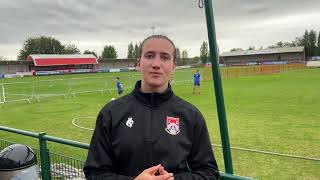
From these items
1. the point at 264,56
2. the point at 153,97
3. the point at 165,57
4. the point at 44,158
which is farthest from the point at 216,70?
the point at 264,56

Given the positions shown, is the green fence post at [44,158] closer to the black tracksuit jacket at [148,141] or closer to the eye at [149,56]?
the black tracksuit jacket at [148,141]

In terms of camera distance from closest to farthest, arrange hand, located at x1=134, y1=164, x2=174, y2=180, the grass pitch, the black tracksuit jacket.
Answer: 1. hand, located at x1=134, y1=164, x2=174, y2=180
2. the black tracksuit jacket
3. the grass pitch

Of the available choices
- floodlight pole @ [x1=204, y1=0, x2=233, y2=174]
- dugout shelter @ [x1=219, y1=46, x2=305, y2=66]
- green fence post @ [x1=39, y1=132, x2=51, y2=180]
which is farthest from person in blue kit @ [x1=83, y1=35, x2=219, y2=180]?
dugout shelter @ [x1=219, y1=46, x2=305, y2=66]

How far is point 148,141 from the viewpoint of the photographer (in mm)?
2438

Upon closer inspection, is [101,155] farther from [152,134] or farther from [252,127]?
[252,127]

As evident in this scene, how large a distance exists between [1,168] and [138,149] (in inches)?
58.0

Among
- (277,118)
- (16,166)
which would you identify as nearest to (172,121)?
(16,166)

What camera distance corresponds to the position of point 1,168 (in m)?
3.24

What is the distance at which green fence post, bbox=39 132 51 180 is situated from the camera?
4.79 meters

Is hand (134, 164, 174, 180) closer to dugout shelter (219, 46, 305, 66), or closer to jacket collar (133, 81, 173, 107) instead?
jacket collar (133, 81, 173, 107)

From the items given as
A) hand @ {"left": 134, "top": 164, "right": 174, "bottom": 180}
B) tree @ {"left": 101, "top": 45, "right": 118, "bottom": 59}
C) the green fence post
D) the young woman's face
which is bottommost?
the green fence post

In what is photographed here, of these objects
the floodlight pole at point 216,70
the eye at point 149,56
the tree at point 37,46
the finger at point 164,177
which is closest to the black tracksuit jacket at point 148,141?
the finger at point 164,177

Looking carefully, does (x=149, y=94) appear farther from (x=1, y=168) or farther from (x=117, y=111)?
(x=1, y=168)

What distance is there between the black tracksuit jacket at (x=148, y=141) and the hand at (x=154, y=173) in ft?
0.44
